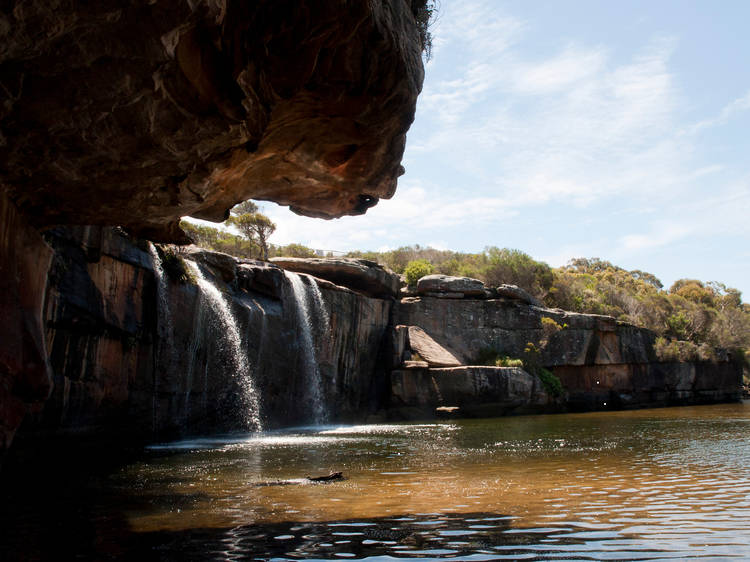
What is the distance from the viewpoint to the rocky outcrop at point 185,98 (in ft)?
14.2

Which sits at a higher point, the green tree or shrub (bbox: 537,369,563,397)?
the green tree

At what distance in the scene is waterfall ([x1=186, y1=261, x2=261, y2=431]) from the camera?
1964cm

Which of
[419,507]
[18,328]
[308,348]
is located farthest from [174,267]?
[419,507]

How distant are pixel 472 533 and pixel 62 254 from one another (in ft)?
39.8

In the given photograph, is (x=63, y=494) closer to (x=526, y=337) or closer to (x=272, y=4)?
(x=272, y=4)

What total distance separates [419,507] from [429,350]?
2448 cm

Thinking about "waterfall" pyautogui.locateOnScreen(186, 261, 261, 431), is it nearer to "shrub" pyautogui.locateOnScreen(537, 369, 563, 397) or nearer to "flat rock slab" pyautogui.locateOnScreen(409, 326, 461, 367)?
"flat rock slab" pyautogui.locateOnScreen(409, 326, 461, 367)

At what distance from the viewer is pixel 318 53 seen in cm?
598

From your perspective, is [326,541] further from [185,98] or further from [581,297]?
[581,297]

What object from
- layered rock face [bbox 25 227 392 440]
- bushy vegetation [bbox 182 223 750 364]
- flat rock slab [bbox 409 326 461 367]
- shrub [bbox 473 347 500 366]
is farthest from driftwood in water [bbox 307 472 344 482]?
bushy vegetation [bbox 182 223 750 364]

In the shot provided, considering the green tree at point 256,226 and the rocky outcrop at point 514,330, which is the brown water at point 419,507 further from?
the green tree at point 256,226

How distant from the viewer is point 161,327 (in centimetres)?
1709

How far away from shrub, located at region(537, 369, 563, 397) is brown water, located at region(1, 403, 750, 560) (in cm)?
1992

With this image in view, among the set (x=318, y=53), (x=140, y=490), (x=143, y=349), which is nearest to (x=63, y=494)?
(x=140, y=490)
